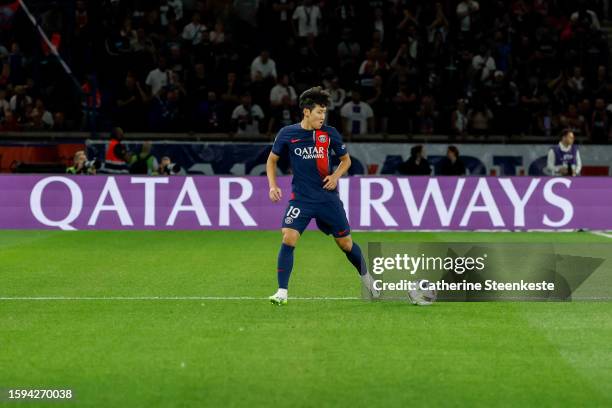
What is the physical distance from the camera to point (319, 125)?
38.4 ft

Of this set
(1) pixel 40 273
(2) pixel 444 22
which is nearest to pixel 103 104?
(2) pixel 444 22

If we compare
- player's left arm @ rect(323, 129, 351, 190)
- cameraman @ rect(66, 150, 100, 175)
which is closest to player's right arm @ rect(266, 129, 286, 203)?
player's left arm @ rect(323, 129, 351, 190)

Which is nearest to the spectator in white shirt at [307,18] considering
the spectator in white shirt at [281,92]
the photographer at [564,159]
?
the spectator in white shirt at [281,92]

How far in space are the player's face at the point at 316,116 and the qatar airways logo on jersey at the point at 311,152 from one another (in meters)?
0.24

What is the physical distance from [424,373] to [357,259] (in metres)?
3.78

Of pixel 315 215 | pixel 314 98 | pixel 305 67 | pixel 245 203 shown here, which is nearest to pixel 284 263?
pixel 315 215

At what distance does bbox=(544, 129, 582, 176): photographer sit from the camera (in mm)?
24156

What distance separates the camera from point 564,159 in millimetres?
24234

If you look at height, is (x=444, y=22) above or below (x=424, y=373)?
above

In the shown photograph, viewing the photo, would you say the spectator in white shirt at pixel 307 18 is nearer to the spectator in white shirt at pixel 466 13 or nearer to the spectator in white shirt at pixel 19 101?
the spectator in white shirt at pixel 466 13

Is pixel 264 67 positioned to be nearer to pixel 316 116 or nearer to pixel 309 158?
pixel 309 158

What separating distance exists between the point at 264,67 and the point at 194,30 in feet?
7.13

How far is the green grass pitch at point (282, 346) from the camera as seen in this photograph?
7.61 metres

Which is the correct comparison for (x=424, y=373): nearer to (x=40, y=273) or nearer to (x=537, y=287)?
(x=537, y=287)
